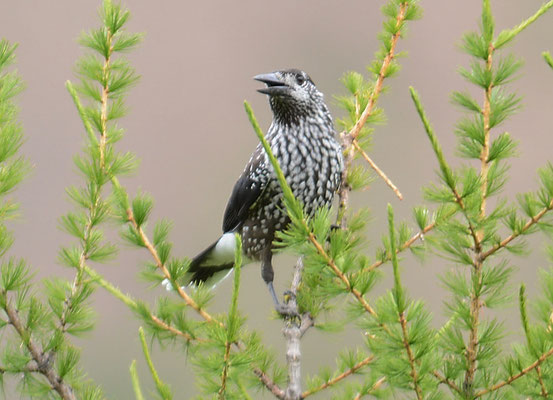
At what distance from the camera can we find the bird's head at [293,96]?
402 cm

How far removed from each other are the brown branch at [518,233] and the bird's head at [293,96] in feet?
5.88

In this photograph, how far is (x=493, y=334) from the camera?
2.32 m

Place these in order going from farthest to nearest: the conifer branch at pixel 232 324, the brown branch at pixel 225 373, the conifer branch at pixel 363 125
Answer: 1. the conifer branch at pixel 363 125
2. the brown branch at pixel 225 373
3. the conifer branch at pixel 232 324

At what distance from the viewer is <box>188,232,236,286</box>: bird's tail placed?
14.4 ft

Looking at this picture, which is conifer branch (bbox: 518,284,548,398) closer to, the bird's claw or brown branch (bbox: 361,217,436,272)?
brown branch (bbox: 361,217,436,272)

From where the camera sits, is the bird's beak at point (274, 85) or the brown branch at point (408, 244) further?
the bird's beak at point (274, 85)

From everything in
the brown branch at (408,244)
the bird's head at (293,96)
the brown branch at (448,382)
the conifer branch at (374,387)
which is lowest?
the conifer branch at (374,387)

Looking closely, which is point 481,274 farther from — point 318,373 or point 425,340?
point 318,373

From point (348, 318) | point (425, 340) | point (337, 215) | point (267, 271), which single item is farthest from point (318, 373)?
point (267, 271)

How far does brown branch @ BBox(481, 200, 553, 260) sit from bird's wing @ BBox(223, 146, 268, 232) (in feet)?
5.71

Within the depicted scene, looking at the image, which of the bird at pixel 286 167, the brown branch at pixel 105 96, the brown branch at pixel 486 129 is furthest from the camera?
the bird at pixel 286 167

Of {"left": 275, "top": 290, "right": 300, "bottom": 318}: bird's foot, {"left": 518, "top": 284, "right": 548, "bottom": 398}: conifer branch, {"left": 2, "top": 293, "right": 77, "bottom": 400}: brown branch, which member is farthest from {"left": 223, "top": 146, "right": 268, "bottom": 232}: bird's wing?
{"left": 518, "top": 284, "right": 548, "bottom": 398}: conifer branch

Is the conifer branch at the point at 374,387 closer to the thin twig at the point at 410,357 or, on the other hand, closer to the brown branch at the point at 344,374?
the brown branch at the point at 344,374

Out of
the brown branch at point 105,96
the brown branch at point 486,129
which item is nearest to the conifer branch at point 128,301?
→ the brown branch at point 105,96
